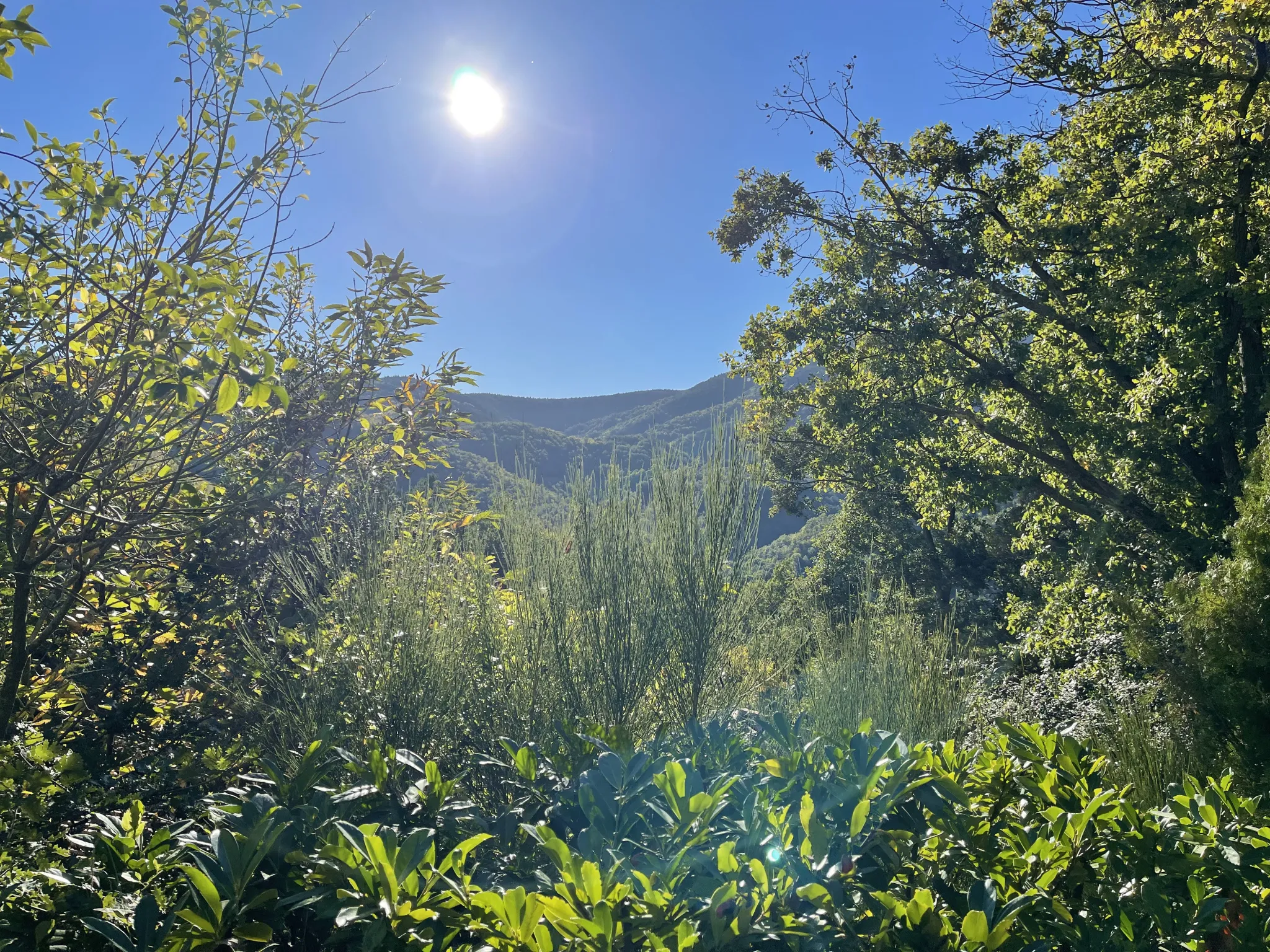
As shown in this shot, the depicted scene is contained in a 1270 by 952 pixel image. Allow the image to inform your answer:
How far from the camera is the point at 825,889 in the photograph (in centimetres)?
131

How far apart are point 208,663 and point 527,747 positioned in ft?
6.99

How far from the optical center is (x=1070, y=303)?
968 centimetres

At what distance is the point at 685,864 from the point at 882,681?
9.30ft

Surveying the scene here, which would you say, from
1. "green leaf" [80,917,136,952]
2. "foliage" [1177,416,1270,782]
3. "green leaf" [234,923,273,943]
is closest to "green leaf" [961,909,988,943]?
"green leaf" [234,923,273,943]

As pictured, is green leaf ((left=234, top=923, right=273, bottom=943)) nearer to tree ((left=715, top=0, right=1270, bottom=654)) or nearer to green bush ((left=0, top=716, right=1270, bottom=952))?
green bush ((left=0, top=716, right=1270, bottom=952))

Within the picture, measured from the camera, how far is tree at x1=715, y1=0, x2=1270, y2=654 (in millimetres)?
7480

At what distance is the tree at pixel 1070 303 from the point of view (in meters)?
7.48

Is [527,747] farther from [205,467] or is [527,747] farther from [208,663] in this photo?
[208,663]

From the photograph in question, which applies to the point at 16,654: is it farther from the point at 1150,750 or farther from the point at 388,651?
the point at 1150,750

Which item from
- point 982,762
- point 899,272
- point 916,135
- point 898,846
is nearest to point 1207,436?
point 899,272

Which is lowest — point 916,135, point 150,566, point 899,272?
point 150,566

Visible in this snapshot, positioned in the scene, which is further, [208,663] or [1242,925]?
[208,663]

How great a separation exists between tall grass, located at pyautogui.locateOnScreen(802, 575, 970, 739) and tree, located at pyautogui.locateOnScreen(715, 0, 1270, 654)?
2842mm

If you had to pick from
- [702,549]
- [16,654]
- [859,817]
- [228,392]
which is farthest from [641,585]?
[16,654]
